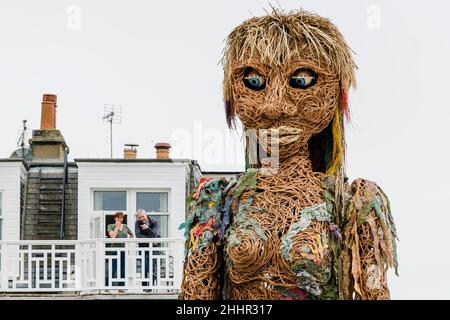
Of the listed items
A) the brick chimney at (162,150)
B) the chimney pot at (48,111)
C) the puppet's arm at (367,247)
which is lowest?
the puppet's arm at (367,247)

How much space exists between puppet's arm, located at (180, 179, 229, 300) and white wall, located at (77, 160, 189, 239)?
41.3ft

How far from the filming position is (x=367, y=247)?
51.6ft

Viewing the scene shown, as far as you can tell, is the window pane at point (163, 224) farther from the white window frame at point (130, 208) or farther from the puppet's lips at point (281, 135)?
the puppet's lips at point (281, 135)

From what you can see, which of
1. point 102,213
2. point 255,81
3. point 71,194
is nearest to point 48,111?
point 71,194

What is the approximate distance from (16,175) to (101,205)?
1285 mm

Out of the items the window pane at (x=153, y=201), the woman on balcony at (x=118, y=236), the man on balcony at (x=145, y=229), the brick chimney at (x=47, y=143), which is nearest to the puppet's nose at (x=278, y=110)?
the man on balcony at (x=145, y=229)

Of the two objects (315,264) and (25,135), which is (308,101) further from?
(25,135)

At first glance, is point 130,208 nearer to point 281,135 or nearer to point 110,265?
point 110,265

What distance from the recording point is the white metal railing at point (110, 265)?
79.9 ft

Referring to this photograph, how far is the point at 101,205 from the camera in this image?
2938cm

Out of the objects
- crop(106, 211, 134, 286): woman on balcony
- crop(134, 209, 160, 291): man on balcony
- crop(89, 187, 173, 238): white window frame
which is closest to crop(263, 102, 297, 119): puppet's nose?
crop(134, 209, 160, 291): man on balcony

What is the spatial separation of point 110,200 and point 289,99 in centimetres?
1345

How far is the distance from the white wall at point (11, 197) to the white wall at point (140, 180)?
0.89 m

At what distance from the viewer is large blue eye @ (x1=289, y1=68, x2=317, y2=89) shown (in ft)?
52.4
